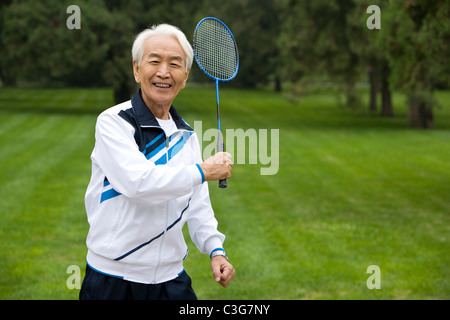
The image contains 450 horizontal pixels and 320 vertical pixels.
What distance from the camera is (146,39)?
301 centimetres

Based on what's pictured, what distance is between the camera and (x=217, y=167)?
291 centimetres

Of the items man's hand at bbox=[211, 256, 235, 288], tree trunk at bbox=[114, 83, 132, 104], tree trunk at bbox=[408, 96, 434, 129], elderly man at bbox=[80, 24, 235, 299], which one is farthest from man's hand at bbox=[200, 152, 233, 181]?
tree trunk at bbox=[114, 83, 132, 104]

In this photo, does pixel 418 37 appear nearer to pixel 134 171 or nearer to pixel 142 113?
pixel 142 113

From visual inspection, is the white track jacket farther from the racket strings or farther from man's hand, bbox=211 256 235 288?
the racket strings

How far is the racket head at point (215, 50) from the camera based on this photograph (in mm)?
3605

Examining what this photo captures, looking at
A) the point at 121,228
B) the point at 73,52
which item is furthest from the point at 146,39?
the point at 73,52

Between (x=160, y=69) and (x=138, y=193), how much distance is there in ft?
2.23

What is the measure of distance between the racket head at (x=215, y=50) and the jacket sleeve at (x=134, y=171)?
914 mm

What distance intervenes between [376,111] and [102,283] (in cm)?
3380

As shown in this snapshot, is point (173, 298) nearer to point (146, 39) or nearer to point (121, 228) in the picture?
point (121, 228)

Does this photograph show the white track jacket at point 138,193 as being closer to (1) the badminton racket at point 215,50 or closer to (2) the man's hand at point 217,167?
(2) the man's hand at point 217,167

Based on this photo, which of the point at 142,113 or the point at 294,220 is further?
the point at 294,220

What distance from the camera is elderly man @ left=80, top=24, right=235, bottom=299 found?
2.83m

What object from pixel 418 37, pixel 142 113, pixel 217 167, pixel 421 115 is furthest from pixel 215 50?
pixel 421 115
